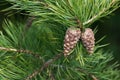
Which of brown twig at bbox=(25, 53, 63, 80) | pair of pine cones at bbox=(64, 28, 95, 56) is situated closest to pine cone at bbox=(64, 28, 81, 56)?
pair of pine cones at bbox=(64, 28, 95, 56)

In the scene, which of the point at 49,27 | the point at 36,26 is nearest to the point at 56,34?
Answer: the point at 49,27

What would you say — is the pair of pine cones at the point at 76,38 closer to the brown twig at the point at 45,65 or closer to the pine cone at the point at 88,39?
the pine cone at the point at 88,39

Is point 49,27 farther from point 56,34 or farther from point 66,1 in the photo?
point 66,1

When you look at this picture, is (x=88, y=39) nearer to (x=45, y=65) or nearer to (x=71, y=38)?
(x=71, y=38)

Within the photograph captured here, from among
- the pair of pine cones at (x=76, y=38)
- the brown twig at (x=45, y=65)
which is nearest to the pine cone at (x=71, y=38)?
the pair of pine cones at (x=76, y=38)

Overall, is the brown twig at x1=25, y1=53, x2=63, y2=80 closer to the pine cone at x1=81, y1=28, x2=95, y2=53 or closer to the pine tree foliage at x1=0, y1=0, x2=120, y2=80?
the pine tree foliage at x1=0, y1=0, x2=120, y2=80

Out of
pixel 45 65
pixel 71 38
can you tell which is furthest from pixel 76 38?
pixel 45 65
